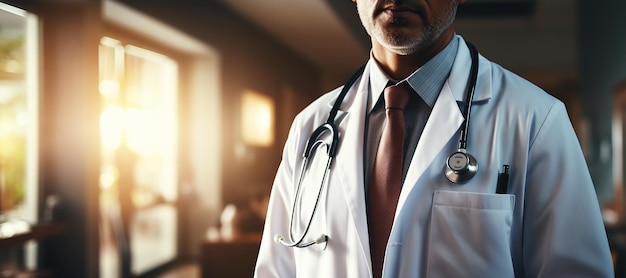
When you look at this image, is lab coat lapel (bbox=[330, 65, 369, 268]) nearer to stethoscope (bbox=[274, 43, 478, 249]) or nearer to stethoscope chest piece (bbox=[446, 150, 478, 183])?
stethoscope (bbox=[274, 43, 478, 249])

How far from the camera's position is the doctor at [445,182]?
2.68 ft

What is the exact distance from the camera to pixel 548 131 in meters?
0.83

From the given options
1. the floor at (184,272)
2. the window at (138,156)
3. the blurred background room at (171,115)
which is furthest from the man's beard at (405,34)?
the floor at (184,272)

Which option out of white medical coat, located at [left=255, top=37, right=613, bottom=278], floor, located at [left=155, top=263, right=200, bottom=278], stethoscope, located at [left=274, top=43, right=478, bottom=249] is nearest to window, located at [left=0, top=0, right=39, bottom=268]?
floor, located at [left=155, top=263, right=200, bottom=278]

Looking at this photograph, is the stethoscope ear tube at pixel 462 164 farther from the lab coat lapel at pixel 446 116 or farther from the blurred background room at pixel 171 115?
the blurred background room at pixel 171 115

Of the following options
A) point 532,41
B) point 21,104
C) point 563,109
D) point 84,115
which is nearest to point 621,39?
point 563,109

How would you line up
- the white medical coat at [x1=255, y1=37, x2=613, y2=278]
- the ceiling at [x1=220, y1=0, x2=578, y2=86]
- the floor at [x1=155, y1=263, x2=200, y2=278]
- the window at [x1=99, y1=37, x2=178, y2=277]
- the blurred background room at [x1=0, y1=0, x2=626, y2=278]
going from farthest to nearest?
the ceiling at [x1=220, y1=0, x2=578, y2=86], the floor at [x1=155, y1=263, x2=200, y2=278], the window at [x1=99, y1=37, x2=178, y2=277], the blurred background room at [x1=0, y1=0, x2=626, y2=278], the white medical coat at [x1=255, y1=37, x2=613, y2=278]

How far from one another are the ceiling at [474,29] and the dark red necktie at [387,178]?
3.64 meters

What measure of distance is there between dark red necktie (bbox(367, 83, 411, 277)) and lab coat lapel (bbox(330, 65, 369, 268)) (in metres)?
0.02

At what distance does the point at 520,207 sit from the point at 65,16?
294 centimetres

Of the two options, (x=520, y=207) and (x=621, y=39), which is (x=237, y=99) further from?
(x=520, y=207)

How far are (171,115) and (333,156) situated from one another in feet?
13.4

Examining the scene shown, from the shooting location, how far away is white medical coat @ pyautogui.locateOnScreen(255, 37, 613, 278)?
81 centimetres

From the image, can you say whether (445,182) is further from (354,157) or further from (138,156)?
(138,156)
